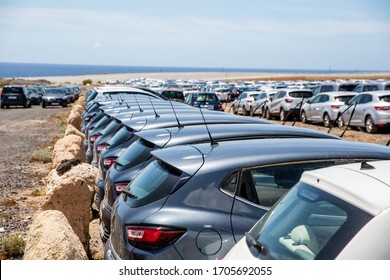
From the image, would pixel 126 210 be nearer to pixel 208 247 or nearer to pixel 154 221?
pixel 154 221

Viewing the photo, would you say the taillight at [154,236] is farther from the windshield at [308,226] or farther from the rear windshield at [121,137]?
the rear windshield at [121,137]

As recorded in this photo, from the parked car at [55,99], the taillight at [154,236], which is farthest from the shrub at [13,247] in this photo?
the parked car at [55,99]

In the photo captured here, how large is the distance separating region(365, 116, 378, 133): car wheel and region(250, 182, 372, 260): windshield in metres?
18.8

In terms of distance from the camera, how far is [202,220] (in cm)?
426

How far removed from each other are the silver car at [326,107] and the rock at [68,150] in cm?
1360

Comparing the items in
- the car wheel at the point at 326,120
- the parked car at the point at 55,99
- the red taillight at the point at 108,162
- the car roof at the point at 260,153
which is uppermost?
the car roof at the point at 260,153

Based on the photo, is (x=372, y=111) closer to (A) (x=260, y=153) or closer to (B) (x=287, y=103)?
(B) (x=287, y=103)

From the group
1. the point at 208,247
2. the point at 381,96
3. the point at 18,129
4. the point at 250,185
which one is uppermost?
the point at 250,185

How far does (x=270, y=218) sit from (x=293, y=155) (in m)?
1.48

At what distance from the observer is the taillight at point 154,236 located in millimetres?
4180

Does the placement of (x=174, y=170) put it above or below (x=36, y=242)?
above

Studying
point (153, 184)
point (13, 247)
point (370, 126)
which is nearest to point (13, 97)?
point (370, 126)

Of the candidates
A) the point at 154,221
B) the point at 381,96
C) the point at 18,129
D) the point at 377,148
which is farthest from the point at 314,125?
the point at 154,221

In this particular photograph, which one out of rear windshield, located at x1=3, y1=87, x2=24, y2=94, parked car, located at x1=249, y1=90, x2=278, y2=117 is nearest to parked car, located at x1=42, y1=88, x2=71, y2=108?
rear windshield, located at x1=3, y1=87, x2=24, y2=94
